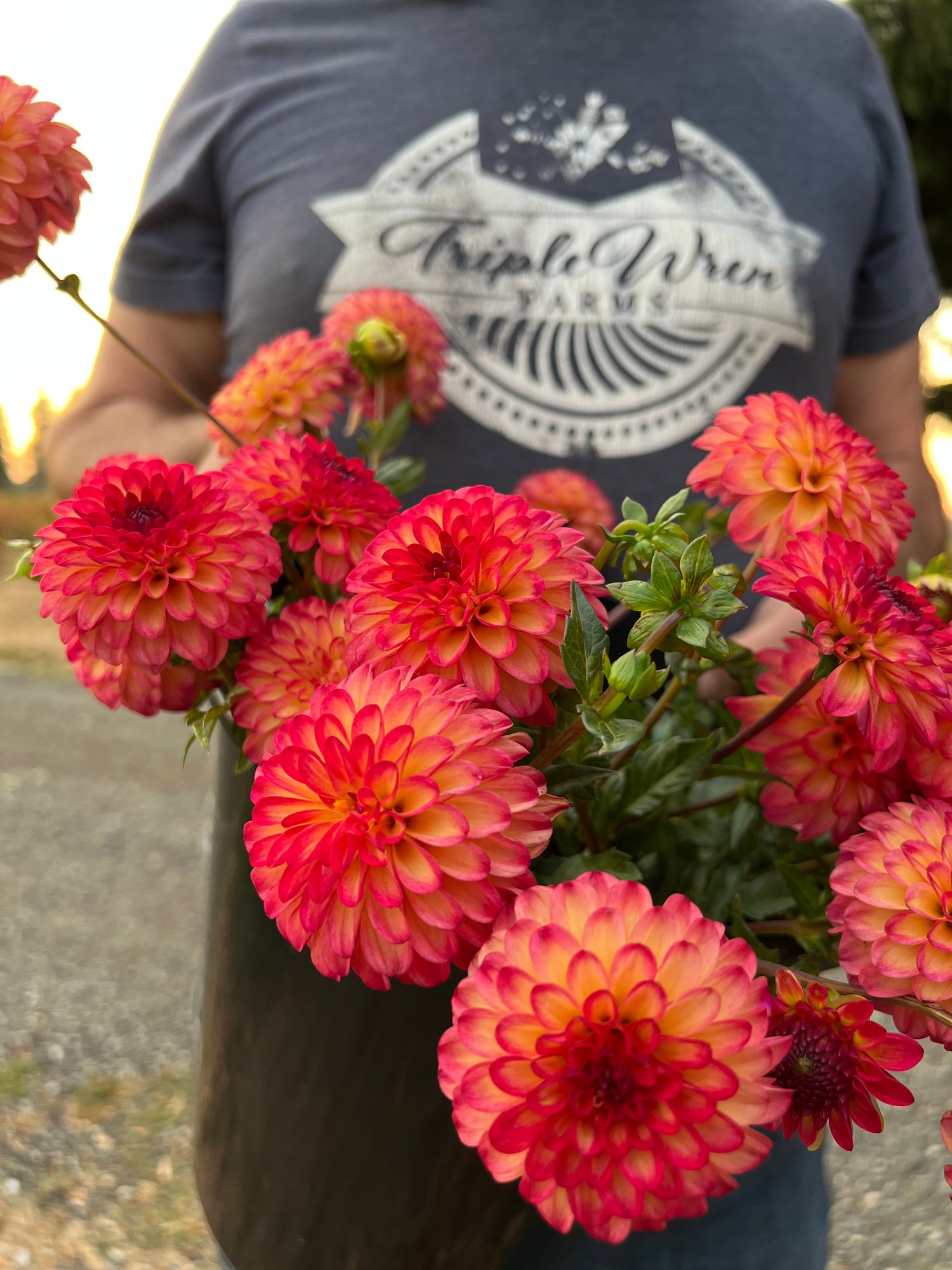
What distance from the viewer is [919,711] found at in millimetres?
220

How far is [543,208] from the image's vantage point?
768 millimetres

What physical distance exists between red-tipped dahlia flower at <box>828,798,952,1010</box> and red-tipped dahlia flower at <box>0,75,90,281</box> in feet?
0.85

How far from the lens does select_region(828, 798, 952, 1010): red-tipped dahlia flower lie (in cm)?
21

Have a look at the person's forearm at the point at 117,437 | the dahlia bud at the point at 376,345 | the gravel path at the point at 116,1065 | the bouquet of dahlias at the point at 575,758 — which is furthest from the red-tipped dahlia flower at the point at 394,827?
the person's forearm at the point at 117,437

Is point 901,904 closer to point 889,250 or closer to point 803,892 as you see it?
point 803,892

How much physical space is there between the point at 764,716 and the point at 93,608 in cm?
16

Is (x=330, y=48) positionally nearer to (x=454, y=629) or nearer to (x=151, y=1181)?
(x=454, y=629)

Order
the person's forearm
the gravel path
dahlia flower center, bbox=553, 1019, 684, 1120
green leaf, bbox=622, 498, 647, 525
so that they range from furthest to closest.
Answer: the gravel path < the person's forearm < green leaf, bbox=622, 498, 647, 525 < dahlia flower center, bbox=553, 1019, 684, 1120

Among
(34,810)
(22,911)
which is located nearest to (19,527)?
(34,810)

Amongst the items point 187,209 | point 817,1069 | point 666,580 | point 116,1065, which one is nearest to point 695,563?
point 666,580

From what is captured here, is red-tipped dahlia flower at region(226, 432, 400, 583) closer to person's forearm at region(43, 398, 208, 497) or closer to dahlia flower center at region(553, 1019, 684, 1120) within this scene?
dahlia flower center at region(553, 1019, 684, 1120)

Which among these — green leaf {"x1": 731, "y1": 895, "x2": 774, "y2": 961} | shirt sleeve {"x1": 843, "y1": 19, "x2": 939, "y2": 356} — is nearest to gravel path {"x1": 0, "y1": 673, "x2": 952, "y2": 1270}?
green leaf {"x1": 731, "y1": 895, "x2": 774, "y2": 961}

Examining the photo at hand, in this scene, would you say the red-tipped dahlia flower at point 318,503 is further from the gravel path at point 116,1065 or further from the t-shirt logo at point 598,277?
the t-shirt logo at point 598,277

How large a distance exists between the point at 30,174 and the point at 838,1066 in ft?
0.96
